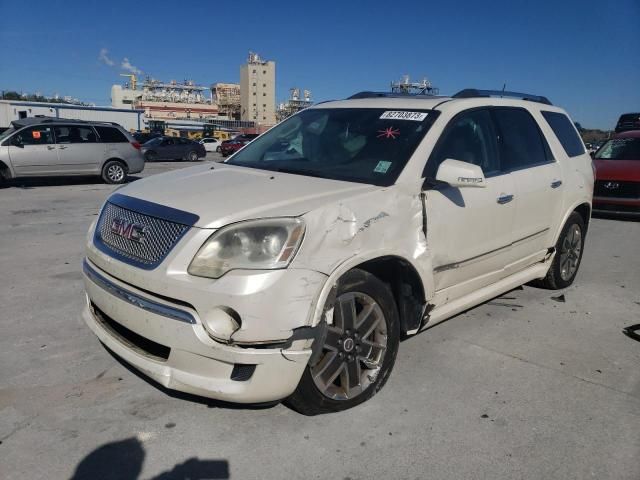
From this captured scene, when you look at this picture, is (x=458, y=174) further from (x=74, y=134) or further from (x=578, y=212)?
(x=74, y=134)

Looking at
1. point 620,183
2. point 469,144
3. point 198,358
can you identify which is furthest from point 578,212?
point 620,183

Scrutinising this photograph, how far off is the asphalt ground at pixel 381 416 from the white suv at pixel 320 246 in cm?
30

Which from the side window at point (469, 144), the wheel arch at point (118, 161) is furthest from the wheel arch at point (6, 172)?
the side window at point (469, 144)

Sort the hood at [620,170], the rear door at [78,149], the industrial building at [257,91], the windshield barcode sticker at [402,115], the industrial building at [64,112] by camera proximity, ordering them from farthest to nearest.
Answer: the industrial building at [257,91] < the industrial building at [64,112] < the rear door at [78,149] < the hood at [620,170] < the windshield barcode sticker at [402,115]

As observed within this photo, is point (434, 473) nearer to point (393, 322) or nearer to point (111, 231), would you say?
point (393, 322)

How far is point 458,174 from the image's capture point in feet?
10.2

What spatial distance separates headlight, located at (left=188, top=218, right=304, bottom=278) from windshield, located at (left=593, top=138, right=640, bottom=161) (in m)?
10.2

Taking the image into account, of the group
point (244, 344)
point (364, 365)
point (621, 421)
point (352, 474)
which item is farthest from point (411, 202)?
point (621, 421)

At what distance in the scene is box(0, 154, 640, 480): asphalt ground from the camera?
8.07ft

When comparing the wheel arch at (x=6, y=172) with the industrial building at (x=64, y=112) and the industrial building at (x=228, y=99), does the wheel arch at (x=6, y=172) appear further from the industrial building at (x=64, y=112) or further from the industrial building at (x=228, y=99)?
the industrial building at (x=228, y=99)

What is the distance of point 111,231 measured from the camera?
298 cm

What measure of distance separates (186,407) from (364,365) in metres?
1.05

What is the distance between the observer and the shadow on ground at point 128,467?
92.4 inches

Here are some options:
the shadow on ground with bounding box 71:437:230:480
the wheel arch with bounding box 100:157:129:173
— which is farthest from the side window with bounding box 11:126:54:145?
the shadow on ground with bounding box 71:437:230:480
